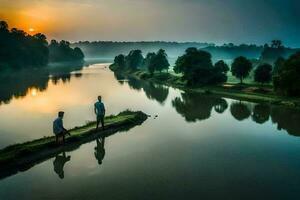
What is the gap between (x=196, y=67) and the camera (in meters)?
83.9

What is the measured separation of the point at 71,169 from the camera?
22266 mm

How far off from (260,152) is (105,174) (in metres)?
13.5

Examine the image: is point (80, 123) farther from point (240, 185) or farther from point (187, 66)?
point (187, 66)

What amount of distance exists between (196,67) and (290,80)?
2980 centimetres

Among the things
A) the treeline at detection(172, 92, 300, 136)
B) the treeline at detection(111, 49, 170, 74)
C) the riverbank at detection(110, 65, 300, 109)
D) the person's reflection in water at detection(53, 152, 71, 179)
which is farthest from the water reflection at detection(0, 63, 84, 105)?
the riverbank at detection(110, 65, 300, 109)

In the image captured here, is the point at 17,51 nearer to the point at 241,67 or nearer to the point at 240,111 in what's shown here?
the point at 241,67

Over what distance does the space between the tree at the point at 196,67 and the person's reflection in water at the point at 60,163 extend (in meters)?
61.1

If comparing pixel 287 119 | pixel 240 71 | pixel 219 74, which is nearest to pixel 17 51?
pixel 219 74

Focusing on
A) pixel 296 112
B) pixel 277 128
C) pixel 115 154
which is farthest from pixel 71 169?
pixel 296 112

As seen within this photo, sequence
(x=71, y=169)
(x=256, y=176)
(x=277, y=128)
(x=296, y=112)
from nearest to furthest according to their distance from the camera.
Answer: (x=256, y=176) < (x=71, y=169) < (x=277, y=128) < (x=296, y=112)

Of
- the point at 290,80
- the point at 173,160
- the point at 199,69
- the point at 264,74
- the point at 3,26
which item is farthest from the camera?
the point at 3,26

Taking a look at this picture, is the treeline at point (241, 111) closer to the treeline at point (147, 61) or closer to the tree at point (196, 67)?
the tree at point (196, 67)

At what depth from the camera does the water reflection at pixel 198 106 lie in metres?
44.8

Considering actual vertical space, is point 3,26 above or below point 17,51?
above
